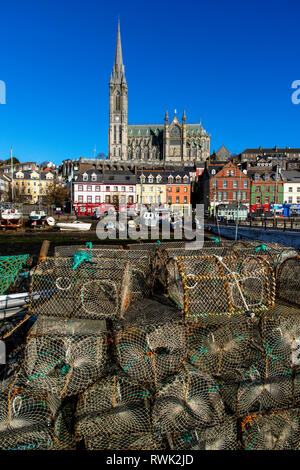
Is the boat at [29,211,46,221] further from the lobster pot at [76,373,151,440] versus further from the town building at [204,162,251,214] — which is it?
the lobster pot at [76,373,151,440]

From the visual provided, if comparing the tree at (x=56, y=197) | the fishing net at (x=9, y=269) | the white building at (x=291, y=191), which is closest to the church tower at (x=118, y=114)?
the tree at (x=56, y=197)

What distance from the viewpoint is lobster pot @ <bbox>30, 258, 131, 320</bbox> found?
159 inches

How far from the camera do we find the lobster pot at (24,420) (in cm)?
288

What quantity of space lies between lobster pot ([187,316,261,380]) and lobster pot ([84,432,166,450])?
0.88 meters

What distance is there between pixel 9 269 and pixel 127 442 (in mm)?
3847

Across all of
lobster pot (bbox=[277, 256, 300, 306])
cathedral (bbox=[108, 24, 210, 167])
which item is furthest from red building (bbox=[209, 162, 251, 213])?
lobster pot (bbox=[277, 256, 300, 306])

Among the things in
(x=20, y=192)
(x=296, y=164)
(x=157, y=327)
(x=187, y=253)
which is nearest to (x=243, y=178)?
(x=296, y=164)

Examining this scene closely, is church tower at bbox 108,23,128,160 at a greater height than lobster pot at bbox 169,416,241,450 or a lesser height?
greater

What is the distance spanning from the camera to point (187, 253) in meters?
6.44

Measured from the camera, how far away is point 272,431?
10.7 ft

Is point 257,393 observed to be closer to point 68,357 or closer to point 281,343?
point 281,343

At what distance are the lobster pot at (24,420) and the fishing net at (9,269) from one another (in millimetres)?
2781

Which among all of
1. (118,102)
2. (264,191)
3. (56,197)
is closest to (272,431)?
(264,191)

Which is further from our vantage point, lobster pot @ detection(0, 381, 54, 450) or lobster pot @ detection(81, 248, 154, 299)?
lobster pot @ detection(81, 248, 154, 299)
